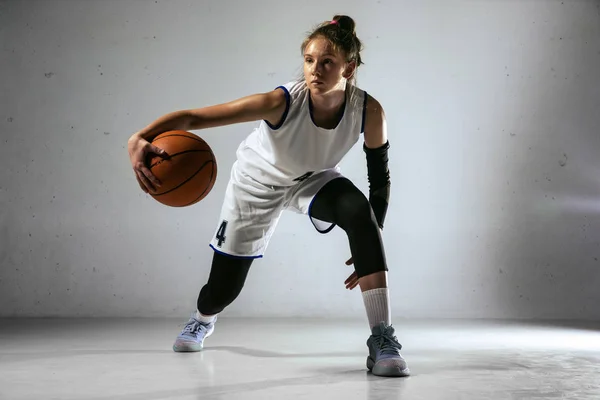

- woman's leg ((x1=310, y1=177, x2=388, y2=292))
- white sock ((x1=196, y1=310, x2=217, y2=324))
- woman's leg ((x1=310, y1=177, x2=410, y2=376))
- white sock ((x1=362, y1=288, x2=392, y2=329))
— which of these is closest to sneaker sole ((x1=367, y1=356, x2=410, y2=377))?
woman's leg ((x1=310, y1=177, x2=410, y2=376))

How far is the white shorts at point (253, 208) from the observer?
2869mm

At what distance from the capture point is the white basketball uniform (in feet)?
8.89

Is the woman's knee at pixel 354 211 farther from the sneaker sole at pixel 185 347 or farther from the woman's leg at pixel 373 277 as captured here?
the sneaker sole at pixel 185 347

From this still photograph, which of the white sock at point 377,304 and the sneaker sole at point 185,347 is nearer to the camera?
the white sock at point 377,304

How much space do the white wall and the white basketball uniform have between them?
1.67m

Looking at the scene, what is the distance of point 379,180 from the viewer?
285 cm

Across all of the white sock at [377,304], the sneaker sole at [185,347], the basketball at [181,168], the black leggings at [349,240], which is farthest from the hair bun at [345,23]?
the sneaker sole at [185,347]

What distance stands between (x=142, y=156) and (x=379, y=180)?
3.28 ft

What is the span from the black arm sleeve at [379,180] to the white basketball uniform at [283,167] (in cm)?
10

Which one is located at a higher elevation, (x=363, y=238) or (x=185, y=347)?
(x=363, y=238)

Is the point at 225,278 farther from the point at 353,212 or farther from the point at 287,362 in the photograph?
the point at 353,212

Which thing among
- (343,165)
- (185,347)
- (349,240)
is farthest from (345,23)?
(343,165)

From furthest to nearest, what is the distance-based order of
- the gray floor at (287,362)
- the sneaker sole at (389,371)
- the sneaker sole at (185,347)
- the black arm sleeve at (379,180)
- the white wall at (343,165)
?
the white wall at (343,165), the sneaker sole at (185,347), the black arm sleeve at (379,180), the sneaker sole at (389,371), the gray floor at (287,362)

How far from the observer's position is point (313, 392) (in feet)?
6.95
